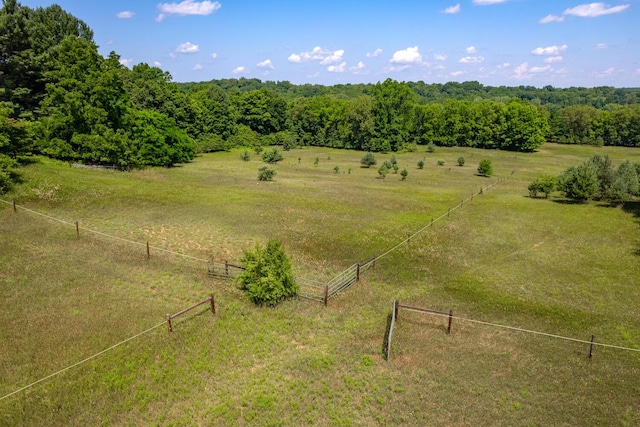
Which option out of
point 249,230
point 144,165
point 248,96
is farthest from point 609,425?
point 248,96

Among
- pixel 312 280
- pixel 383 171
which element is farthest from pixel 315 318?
pixel 383 171

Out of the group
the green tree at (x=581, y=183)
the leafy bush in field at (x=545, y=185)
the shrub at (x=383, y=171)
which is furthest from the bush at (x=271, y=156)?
the green tree at (x=581, y=183)

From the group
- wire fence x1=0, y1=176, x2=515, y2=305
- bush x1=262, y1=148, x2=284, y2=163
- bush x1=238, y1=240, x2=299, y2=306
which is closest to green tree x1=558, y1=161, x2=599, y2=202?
wire fence x1=0, y1=176, x2=515, y2=305

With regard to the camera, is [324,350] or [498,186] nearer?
[324,350]

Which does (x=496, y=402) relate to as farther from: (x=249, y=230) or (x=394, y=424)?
(x=249, y=230)

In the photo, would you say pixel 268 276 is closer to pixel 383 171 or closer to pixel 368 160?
pixel 383 171

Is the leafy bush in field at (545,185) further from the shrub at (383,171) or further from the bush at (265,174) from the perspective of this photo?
the bush at (265,174)

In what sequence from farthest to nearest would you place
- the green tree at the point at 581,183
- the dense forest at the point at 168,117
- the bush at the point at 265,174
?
the bush at the point at 265,174
the dense forest at the point at 168,117
the green tree at the point at 581,183
